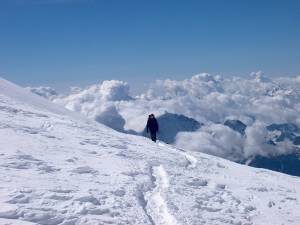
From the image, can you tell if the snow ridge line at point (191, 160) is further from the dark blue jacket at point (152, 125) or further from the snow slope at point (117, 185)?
the dark blue jacket at point (152, 125)

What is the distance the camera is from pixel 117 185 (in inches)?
689

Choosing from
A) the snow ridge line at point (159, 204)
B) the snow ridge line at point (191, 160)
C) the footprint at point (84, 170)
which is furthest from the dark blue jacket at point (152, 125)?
the footprint at point (84, 170)

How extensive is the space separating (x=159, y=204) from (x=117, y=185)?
2044 millimetres

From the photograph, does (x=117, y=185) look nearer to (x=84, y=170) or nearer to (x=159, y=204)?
(x=159, y=204)

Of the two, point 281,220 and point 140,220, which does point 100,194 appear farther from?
point 281,220

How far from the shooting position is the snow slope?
1385 centimetres

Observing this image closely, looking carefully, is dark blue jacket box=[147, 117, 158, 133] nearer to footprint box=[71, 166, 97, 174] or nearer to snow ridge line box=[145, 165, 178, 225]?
snow ridge line box=[145, 165, 178, 225]

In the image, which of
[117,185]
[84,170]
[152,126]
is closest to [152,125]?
[152,126]

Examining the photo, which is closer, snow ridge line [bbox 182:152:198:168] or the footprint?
the footprint

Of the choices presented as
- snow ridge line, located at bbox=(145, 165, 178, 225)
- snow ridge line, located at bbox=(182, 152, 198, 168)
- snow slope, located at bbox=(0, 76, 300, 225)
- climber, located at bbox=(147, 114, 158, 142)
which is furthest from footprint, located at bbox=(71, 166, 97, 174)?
climber, located at bbox=(147, 114, 158, 142)

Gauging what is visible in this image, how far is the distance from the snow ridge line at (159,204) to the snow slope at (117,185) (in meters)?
0.04

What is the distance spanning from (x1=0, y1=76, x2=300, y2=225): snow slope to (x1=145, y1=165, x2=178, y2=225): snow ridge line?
0.04m

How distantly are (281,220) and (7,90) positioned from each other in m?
32.0

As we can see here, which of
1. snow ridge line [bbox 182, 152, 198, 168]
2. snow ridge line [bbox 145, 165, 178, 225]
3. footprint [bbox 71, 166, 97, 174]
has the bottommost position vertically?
snow ridge line [bbox 145, 165, 178, 225]
